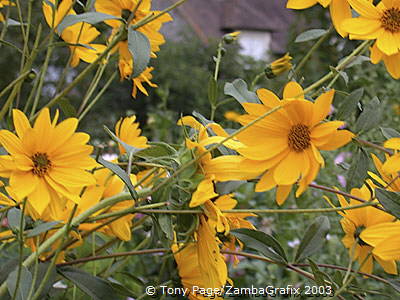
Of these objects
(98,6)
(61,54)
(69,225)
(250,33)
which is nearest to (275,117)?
(69,225)

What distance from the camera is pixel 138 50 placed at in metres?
0.56

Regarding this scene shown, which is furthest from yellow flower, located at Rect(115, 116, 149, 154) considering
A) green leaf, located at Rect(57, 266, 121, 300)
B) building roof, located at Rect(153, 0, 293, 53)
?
building roof, located at Rect(153, 0, 293, 53)

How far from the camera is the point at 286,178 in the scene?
1.43 feet

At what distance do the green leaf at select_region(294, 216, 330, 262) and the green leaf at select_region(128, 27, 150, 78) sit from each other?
20 centimetres

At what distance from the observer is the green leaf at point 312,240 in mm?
583

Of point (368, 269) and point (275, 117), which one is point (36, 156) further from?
point (368, 269)

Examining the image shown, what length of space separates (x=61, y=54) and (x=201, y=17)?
3.45 m

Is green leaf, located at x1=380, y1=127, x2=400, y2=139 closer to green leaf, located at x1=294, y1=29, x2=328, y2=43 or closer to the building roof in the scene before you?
green leaf, located at x1=294, y1=29, x2=328, y2=43

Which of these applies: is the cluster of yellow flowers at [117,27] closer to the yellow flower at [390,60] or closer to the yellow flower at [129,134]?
the yellow flower at [129,134]

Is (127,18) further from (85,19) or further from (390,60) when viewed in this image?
(390,60)

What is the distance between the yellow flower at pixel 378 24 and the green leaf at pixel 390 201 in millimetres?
102

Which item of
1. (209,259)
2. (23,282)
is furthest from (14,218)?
(209,259)

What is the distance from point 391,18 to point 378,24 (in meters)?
0.01

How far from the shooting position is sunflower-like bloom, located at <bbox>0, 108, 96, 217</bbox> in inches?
18.3
